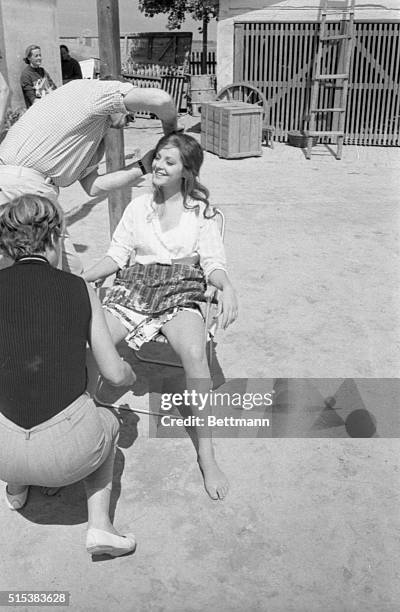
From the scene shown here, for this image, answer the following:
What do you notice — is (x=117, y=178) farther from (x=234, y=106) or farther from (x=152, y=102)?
(x=234, y=106)

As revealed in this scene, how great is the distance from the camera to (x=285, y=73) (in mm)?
12570

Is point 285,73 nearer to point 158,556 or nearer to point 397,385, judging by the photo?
point 397,385

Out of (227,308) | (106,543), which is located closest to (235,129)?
(227,308)

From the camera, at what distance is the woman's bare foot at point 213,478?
9.46 ft

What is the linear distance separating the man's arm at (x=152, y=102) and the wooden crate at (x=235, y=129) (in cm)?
747

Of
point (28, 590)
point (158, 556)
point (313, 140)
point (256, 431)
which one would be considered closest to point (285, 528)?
point (158, 556)

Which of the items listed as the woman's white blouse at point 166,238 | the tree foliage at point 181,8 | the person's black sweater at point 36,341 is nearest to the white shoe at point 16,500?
the person's black sweater at point 36,341

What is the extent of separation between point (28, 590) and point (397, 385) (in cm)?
233

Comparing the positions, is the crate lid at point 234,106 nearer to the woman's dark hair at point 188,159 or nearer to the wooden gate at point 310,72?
the wooden gate at point 310,72

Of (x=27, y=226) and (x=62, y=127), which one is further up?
(x=62, y=127)

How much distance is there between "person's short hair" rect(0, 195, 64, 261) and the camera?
7.66 ft

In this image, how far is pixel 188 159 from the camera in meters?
3.40

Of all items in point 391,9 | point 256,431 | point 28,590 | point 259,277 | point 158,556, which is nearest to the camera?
point 28,590

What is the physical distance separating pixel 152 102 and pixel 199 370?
1.34 m
